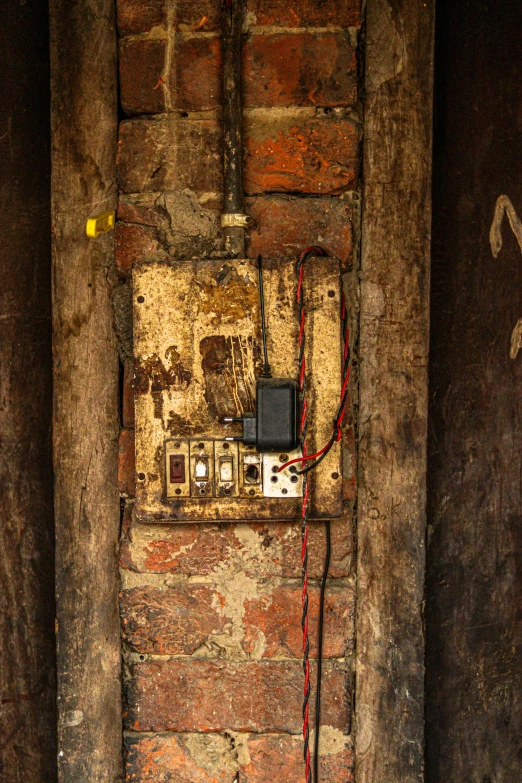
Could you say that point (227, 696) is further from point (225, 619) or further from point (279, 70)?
point (279, 70)

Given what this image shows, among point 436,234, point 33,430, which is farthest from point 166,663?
point 436,234

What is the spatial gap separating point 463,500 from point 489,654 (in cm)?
30

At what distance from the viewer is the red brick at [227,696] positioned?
107 cm

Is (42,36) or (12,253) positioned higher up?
(42,36)

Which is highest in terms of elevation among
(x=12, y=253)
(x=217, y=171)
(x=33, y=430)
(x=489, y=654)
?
(x=217, y=171)

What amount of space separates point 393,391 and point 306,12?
0.63m

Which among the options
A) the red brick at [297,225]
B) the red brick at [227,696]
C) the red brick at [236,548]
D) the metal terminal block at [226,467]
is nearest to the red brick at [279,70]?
the red brick at [297,225]

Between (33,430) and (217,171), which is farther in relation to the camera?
(33,430)

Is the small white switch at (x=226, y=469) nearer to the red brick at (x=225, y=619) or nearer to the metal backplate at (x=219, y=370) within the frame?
the metal backplate at (x=219, y=370)

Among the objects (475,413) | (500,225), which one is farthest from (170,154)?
(475,413)

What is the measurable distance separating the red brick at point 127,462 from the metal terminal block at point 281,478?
24 centimetres

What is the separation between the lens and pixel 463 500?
3.90 ft

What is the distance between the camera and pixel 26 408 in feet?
4.01

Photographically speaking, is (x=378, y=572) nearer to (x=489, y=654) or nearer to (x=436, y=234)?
(x=489, y=654)
